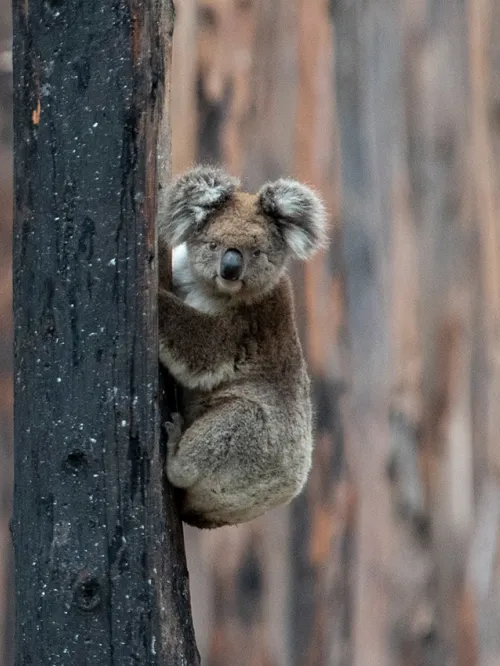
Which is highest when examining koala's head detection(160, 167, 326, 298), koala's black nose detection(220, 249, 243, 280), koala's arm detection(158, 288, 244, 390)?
koala's head detection(160, 167, 326, 298)

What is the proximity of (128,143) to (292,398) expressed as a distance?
101cm

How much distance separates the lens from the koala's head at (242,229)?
3.03 m

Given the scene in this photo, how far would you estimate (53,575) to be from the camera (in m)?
2.42

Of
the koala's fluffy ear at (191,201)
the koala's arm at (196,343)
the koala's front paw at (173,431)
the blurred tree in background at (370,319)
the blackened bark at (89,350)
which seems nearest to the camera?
the blackened bark at (89,350)

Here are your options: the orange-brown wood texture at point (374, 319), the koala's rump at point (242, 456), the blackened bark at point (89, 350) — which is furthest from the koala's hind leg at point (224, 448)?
the orange-brown wood texture at point (374, 319)

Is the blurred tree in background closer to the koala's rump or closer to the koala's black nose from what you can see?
the koala's rump

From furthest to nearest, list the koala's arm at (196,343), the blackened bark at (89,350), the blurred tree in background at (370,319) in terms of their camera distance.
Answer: the blurred tree in background at (370,319) < the koala's arm at (196,343) < the blackened bark at (89,350)

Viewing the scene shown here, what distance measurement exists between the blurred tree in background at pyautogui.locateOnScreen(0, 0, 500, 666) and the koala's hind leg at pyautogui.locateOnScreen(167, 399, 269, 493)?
1.31m

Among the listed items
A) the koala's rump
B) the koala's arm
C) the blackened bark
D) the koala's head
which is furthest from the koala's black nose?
the blackened bark

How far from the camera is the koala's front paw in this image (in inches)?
108

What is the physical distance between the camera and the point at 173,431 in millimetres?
2768

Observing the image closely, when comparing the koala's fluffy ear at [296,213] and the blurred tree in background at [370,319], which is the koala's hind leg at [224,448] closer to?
the koala's fluffy ear at [296,213]

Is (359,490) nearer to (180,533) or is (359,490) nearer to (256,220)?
(256,220)

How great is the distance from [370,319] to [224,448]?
5.16 feet
